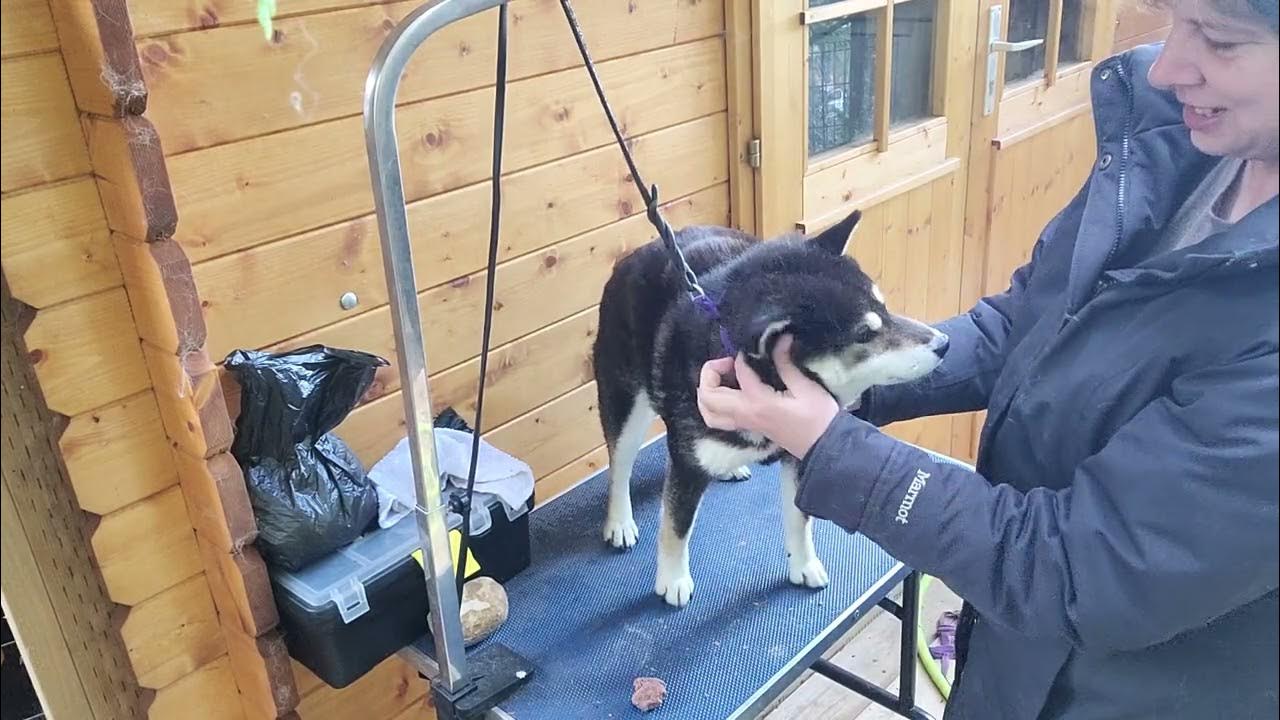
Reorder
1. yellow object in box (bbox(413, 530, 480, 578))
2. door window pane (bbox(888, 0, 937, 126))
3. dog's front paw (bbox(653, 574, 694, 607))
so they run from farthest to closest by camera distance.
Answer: door window pane (bbox(888, 0, 937, 126)) → dog's front paw (bbox(653, 574, 694, 607)) → yellow object in box (bbox(413, 530, 480, 578))

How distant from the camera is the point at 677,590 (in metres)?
1.47

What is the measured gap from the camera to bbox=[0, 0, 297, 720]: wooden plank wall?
1.10m

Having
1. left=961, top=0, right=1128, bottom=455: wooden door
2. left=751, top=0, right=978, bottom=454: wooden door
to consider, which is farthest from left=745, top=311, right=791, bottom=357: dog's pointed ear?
left=961, top=0, right=1128, bottom=455: wooden door

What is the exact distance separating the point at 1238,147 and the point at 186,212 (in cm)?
121

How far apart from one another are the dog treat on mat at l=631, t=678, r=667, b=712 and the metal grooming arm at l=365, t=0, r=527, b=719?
0.25 meters

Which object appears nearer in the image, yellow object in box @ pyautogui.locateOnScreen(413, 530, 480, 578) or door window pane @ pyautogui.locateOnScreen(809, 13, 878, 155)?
yellow object in box @ pyautogui.locateOnScreen(413, 530, 480, 578)

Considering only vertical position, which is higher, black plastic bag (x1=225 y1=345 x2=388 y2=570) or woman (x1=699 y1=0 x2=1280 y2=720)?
woman (x1=699 y1=0 x2=1280 y2=720)

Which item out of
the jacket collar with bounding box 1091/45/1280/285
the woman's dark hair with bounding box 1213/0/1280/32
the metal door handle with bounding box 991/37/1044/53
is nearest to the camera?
the woman's dark hair with bounding box 1213/0/1280/32

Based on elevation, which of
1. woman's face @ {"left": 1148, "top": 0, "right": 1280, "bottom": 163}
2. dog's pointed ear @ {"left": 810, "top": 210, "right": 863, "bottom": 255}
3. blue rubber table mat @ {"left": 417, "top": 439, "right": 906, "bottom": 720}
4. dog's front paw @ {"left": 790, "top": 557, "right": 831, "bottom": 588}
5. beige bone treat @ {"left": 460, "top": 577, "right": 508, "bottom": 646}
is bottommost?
blue rubber table mat @ {"left": 417, "top": 439, "right": 906, "bottom": 720}

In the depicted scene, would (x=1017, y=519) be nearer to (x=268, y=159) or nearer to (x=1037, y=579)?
(x=1037, y=579)

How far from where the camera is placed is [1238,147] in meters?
0.71

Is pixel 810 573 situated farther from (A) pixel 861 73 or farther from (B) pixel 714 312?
(A) pixel 861 73

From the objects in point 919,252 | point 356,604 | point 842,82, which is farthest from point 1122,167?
point 919,252

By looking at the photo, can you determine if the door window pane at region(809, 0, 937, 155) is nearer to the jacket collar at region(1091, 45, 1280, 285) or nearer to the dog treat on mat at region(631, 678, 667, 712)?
the jacket collar at region(1091, 45, 1280, 285)
